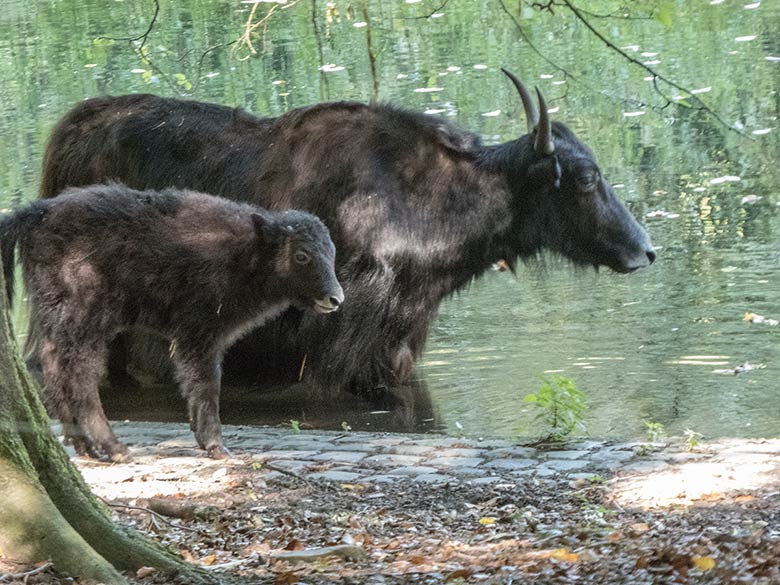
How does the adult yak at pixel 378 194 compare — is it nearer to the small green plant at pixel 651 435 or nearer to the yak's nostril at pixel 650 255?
the yak's nostril at pixel 650 255

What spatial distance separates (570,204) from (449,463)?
337 centimetres

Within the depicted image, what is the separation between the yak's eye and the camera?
844 centimetres

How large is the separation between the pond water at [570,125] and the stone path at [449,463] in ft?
3.24

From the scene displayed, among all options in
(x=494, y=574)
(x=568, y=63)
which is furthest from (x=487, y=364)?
(x=568, y=63)

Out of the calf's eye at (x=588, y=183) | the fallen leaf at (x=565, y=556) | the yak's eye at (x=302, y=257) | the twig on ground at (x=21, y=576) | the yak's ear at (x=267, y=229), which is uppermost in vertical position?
the yak's ear at (x=267, y=229)

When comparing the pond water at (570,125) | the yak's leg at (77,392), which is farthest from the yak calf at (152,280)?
the pond water at (570,125)

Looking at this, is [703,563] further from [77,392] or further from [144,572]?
[77,392]

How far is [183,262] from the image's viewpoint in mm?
8289

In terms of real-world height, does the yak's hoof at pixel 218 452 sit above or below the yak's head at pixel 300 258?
below

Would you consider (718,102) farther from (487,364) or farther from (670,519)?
(670,519)

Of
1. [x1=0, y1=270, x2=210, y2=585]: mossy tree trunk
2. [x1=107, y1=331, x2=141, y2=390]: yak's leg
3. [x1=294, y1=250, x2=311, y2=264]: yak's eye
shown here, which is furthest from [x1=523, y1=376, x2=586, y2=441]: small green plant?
[x1=107, y1=331, x2=141, y2=390]: yak's leg

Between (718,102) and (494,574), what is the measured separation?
13.3 metres

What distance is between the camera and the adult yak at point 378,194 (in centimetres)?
1066

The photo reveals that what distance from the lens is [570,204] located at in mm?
10875
